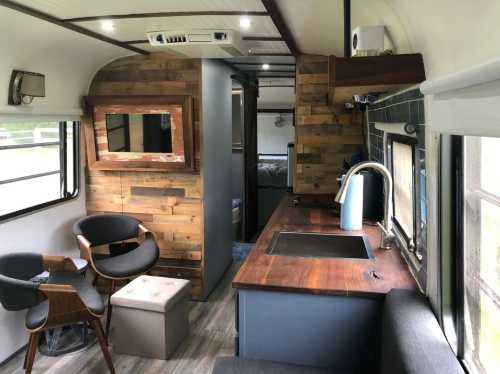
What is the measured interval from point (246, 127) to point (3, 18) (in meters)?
3.41

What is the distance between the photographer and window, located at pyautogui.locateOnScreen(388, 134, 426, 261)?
1.83 metres

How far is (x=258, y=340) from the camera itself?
1885 mm

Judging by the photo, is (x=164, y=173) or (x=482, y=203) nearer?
(x=482, y=203)

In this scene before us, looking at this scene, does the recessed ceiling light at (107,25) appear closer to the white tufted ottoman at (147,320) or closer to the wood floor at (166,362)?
the white tufted ottoman at (147,320)

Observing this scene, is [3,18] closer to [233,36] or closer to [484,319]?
[233,36]

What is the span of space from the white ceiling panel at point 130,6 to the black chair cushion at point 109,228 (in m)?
1.86

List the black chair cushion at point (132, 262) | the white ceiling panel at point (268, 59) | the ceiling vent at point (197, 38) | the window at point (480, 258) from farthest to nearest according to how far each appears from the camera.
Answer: the white ceiling panel at point (268, 59), the black chair cushion at point (132, 262), the ceiling vent at point (197, 38), the window at point (480, 258)

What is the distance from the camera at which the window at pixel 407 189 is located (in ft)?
6.01

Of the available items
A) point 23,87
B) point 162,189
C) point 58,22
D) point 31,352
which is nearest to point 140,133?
point 162,189

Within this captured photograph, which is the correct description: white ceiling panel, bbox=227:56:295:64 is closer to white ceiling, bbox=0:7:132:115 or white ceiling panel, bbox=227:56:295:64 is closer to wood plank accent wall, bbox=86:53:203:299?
wood plank accent wall, bbox=86:53:203:299

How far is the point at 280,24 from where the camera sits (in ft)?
8.41

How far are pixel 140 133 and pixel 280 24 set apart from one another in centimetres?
186

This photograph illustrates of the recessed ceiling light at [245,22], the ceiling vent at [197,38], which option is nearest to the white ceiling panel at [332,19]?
the recessed ceiling light at [245,22]

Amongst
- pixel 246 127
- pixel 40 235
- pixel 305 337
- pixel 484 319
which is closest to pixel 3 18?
pixel 40 235
